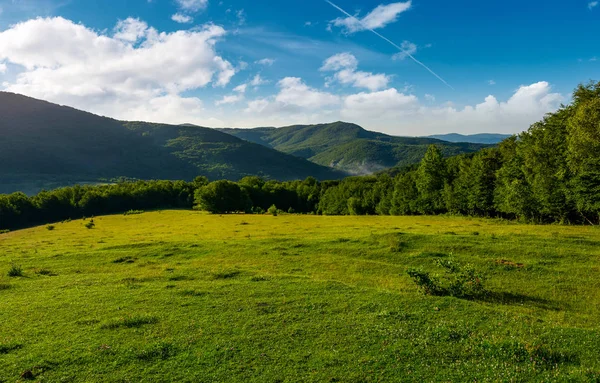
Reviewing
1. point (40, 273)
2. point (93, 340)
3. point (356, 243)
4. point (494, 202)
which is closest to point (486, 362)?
point (93, 340)

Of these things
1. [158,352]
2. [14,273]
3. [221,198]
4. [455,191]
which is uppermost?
[455,191]

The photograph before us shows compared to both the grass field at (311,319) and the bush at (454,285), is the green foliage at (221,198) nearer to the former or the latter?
the grass field at (311,319)

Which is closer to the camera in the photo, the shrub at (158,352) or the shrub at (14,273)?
the shrub at (158,352)

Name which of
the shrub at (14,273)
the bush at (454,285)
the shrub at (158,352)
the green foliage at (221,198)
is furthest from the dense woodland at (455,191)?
the shrub at (14,273)

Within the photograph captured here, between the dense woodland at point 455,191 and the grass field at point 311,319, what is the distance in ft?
74.8

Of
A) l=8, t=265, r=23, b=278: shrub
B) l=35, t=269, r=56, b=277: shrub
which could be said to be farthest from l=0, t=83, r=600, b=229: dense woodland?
l=8, t=265, r=23, b=278: shrub

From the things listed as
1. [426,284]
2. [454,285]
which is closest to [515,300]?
[454,285]

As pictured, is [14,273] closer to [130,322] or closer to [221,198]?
[130,322]

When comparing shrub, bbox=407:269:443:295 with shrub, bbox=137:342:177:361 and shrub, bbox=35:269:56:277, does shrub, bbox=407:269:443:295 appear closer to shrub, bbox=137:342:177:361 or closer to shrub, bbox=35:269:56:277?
shrub, bbox=137:342:177:361

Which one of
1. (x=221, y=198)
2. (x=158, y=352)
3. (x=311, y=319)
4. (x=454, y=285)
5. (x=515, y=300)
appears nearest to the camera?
(x=158, y=352)

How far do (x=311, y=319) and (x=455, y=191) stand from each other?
75.1 meters

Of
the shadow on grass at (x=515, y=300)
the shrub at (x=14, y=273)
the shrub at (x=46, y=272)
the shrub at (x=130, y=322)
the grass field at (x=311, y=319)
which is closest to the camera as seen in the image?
the grass field at (x=311, y=319)

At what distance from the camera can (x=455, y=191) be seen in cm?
8075

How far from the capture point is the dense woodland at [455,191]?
4944cm
